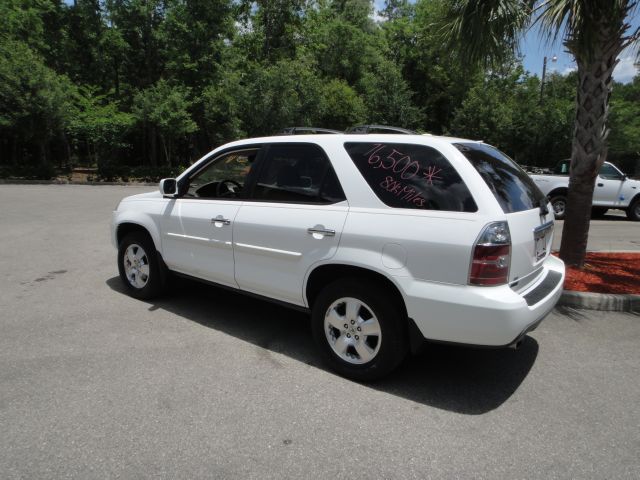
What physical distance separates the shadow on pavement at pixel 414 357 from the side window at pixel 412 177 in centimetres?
136

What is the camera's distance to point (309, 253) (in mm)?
3580

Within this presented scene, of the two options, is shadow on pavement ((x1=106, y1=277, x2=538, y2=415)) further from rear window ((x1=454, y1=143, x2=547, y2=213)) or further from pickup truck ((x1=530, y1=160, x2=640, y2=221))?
pickup truck ((x1=530, y1=160, x2=640, y2=221))

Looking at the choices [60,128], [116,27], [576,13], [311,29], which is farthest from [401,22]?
[576,13]

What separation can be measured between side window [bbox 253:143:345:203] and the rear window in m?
1.01

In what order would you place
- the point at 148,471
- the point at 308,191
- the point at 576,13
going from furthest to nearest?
the point at 576,13 < the point at 308,191 < the point at 148,471

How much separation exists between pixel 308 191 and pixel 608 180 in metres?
12.7

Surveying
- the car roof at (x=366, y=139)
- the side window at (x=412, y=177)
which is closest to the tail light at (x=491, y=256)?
the side window at (x=412, y=177)

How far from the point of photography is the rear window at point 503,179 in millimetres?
3213

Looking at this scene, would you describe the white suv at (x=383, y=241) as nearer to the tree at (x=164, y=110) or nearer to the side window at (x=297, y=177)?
the side window at (x=297, y=177)

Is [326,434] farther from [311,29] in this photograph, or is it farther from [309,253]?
[311,29]

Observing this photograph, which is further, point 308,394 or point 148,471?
point 308,394

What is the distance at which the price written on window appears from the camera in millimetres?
3209

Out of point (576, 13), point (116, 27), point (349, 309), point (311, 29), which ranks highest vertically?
point (311, 29)

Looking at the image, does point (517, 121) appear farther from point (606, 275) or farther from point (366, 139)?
point (366, 139)
